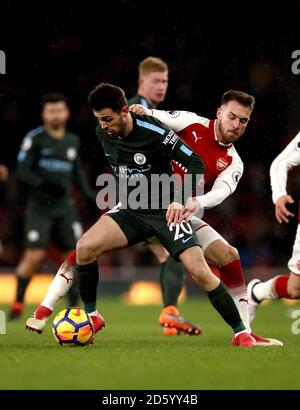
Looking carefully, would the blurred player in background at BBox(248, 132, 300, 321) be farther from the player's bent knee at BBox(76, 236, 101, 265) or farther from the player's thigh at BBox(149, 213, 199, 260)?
the player's bent knee at BBox(76, 236, 101, 265)

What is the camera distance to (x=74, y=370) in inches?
177

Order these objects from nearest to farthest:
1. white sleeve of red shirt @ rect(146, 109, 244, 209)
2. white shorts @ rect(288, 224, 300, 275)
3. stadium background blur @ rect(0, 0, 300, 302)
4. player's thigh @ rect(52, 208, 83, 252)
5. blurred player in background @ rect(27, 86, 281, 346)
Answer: white sleeve of red shirt @ rect(146, 109, 244, 209) < blurred player in background @ rect(27, 86, 281, 346) < white shorts @ rect(288, 224, 300, 275) < player's thigh @ rect(52, 208, 83, 252) < stadium background blur @ rect(0, 0, 300, 302)

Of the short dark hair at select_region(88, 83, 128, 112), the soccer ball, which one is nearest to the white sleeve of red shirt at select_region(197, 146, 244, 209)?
the short dark hair at select_region(88, 83, 128, 112)

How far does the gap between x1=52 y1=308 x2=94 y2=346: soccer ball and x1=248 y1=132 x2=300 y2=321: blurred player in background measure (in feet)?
4.35

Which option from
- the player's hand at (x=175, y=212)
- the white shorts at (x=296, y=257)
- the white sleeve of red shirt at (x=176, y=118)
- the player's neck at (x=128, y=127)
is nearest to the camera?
the player's hand at (x=175, y=212)

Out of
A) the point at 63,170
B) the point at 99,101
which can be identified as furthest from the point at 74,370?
the point at 63,170

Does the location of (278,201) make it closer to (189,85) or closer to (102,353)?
(102,353)

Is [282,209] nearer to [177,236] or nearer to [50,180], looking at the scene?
[177,236]

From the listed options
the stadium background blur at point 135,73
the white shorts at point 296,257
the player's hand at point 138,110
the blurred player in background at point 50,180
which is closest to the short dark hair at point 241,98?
the player's hand at point 138,110

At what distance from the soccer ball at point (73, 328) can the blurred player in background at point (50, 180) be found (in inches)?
134

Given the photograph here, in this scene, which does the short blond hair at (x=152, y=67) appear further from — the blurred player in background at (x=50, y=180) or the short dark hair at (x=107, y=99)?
the short dark hair at (x=107, y=99)

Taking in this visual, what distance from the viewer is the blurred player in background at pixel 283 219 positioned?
233 inches

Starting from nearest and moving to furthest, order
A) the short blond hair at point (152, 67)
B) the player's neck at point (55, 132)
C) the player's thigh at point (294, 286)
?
the player's thigh at point (294, 286) < the short blond hair at point (152, 67) < the player's neck at point (55, 132)

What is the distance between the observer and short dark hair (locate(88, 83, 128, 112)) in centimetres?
557
